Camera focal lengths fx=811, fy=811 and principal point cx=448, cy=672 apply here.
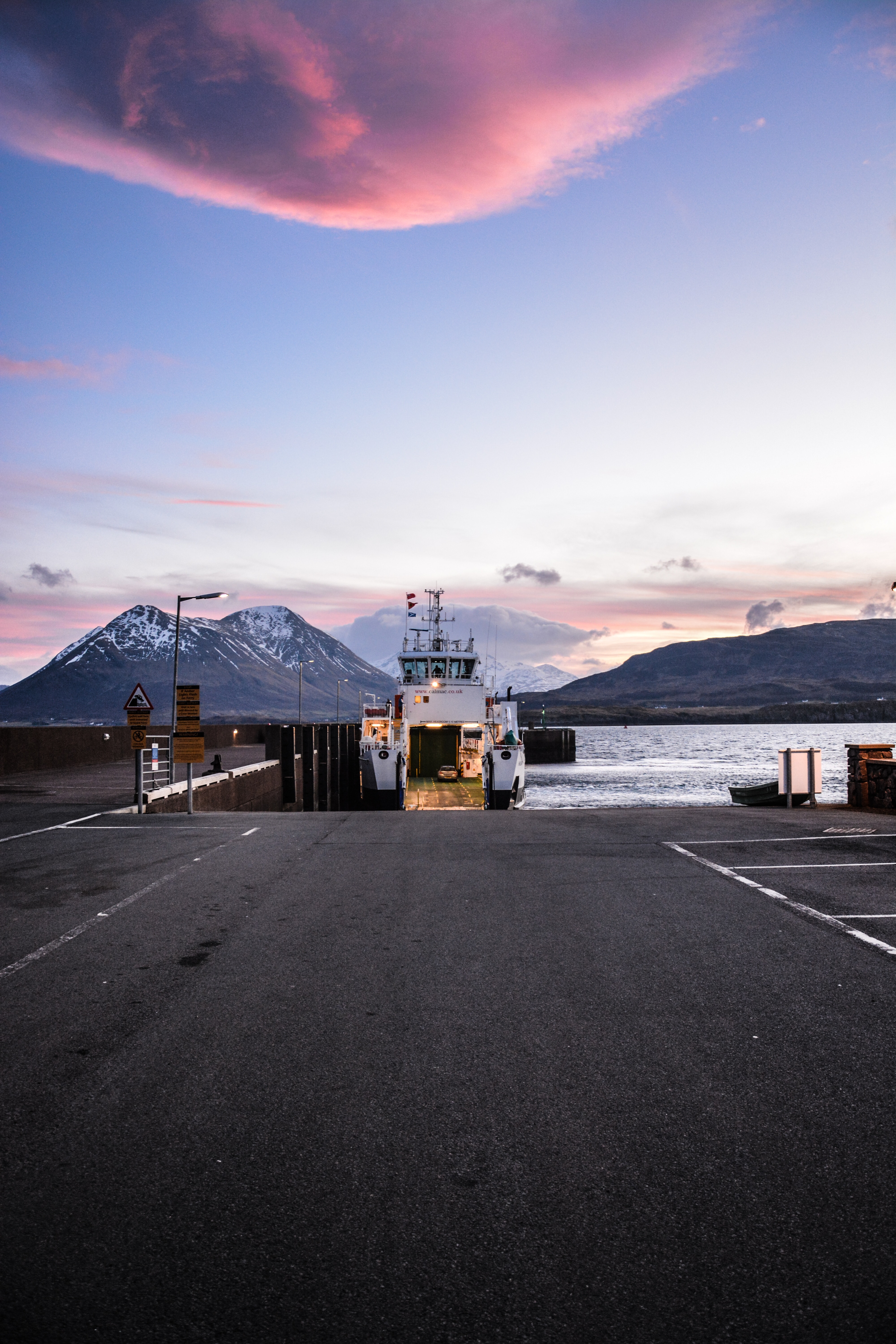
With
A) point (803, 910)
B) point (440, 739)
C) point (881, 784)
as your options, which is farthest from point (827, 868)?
point (440, 739)

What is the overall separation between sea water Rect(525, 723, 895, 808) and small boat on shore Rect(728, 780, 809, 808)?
25.4 inches

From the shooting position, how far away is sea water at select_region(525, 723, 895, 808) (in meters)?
53.6

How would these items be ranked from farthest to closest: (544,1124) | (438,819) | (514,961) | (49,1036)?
(438,819) → (514,961) → (49,1036) → (544,1124)

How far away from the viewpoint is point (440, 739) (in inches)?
1671

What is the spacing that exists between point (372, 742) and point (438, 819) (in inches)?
576

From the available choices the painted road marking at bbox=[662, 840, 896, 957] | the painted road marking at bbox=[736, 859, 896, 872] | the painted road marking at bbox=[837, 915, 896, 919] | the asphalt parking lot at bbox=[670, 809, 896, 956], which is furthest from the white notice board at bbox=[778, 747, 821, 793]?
the painted road marking at bbox=[837, 915, 896, 919]

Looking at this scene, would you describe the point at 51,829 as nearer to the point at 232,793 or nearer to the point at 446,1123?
the point at 232,793

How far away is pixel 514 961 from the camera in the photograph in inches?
271

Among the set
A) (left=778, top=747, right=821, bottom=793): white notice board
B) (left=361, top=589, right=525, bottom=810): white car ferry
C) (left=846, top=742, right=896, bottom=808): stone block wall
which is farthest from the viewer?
(left=361, top=589, right=525, bottom=810): white car ferry

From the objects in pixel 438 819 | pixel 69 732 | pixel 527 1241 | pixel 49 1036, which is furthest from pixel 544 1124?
pixel 69 732

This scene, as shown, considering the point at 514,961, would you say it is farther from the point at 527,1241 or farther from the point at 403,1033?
the point at 527,1241

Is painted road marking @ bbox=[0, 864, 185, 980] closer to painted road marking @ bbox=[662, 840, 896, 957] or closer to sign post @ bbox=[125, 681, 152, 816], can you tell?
painted road marking @ bbox=[662, 840, 896, 957]

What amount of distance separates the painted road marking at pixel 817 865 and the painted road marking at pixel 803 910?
277 millimetres

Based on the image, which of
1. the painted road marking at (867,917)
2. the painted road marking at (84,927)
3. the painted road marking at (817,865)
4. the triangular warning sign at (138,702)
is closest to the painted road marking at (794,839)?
the painted road marking at (817,865)
